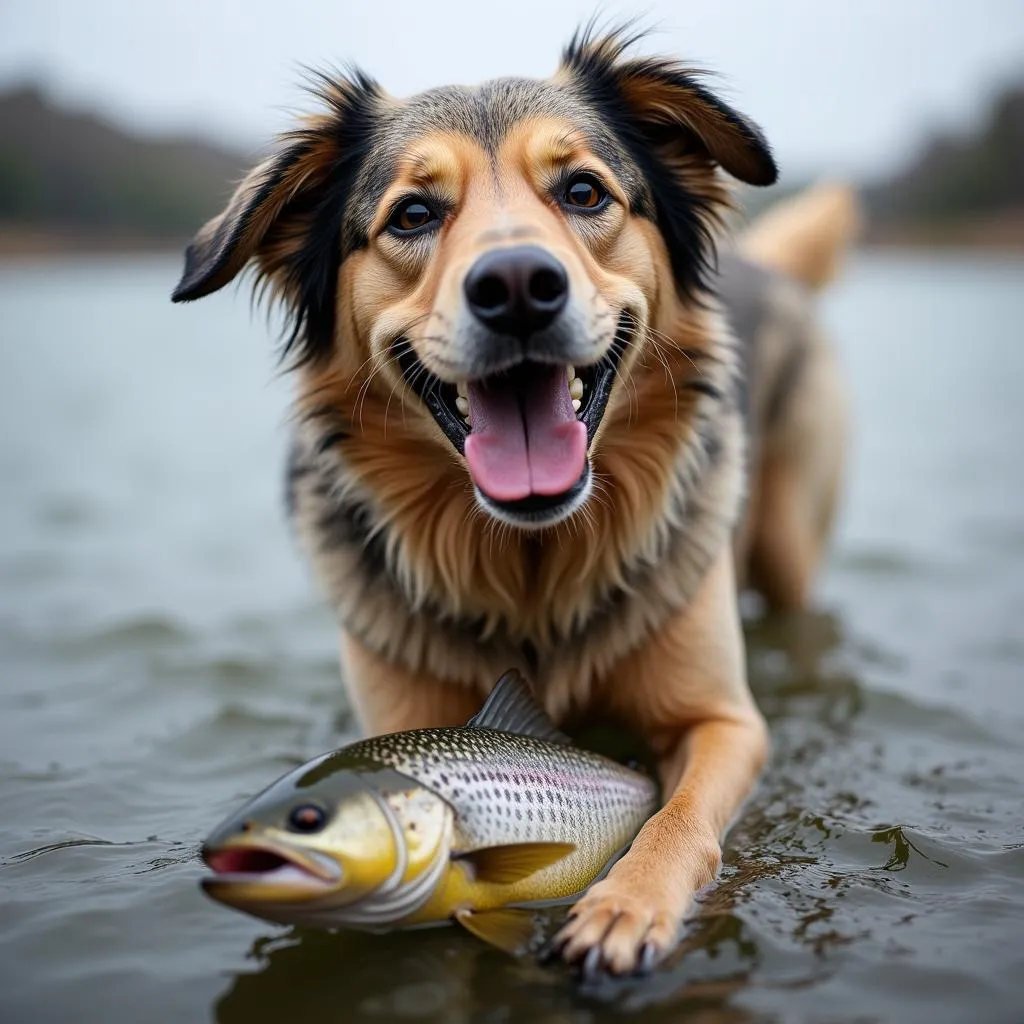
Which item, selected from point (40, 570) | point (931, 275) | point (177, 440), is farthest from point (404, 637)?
point (931, 275)

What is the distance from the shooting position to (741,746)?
368cm

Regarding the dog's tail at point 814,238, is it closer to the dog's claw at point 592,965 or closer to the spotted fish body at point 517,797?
the spotted fish body at point 517,797

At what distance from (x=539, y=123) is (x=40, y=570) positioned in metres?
4.78

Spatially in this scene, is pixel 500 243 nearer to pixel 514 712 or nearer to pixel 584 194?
pixel 584 194

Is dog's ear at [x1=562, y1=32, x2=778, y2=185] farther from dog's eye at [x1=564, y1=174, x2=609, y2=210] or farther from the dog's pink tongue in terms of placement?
the dog's pink tongue

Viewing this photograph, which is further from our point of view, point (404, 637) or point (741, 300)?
point (741, 300)

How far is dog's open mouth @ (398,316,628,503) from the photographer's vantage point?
308cm

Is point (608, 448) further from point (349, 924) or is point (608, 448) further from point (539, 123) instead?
point (349, 924)

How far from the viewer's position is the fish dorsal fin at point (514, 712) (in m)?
3.15

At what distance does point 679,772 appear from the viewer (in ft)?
12.1

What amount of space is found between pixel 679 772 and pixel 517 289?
159 cm

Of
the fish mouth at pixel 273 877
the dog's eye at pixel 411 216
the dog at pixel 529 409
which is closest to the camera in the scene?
the fish mouth at pixel 273 877

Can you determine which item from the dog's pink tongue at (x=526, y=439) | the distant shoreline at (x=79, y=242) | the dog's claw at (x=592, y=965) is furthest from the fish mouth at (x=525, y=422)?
the distant shoreline at (x=79, y=242)

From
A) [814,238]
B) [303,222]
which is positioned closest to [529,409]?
[303,222]
